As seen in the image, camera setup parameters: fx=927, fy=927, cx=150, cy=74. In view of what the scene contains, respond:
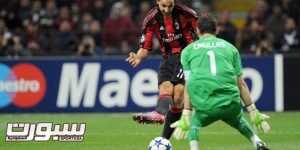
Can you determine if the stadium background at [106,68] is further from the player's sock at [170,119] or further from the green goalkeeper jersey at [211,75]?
the green goalkeeper jersey at [211,75]

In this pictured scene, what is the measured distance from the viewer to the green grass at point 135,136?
40.9 ft

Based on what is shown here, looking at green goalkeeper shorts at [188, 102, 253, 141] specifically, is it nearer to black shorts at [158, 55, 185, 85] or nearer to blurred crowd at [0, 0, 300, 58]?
black shorts at [158, 55, 185, 85]

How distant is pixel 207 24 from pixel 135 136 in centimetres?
433

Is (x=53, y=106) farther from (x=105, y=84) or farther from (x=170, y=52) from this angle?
(x=170, y=52)

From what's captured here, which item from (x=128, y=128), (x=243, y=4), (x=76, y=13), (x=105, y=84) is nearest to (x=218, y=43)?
(x=128, y=128)

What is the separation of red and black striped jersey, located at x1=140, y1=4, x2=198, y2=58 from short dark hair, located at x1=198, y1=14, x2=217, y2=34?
2198 millimetres

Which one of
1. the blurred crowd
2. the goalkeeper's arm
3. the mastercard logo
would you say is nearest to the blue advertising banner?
the mastercard logo

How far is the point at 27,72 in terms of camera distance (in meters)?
20.0

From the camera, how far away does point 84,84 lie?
19891 millimetres

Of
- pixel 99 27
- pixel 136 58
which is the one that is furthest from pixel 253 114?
pixel 99 27

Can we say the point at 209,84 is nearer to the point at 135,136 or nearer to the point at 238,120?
the point at 238,120

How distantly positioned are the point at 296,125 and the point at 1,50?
8663mm

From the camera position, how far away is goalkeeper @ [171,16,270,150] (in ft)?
32.8

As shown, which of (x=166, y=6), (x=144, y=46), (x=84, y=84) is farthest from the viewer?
(x=84, y=84)
